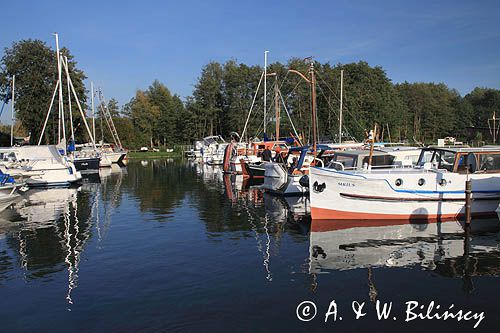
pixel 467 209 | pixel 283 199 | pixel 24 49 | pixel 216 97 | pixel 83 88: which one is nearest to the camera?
pixel 467 209

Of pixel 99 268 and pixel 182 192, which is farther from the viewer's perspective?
pixel 182 192

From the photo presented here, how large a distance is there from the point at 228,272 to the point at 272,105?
56860 millimetres

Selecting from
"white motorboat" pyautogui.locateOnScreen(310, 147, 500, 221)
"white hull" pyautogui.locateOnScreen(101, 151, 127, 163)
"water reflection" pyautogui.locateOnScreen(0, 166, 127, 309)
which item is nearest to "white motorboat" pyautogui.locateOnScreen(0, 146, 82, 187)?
"water reflection" pyautogui.locateOnScreen(0, 166, 127, 309)

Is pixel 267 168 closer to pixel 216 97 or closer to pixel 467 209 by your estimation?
pixel 467 209

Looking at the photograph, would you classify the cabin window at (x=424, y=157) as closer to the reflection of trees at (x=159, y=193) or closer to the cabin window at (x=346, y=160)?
the cabin window at (x=346, y=160)

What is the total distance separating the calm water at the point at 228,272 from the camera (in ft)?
30.2

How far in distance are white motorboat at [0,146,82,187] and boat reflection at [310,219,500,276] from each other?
24092mm

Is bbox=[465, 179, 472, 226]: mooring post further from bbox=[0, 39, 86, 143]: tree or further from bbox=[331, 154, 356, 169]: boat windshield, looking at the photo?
bbox=[0, 39, 86, 143]: tree

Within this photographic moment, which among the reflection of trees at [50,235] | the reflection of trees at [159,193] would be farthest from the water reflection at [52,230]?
the reflection of trees at [159,193]

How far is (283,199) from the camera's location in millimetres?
26094

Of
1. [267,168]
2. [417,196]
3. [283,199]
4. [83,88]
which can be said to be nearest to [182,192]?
[267,168]

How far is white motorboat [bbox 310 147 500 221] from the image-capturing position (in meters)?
17.8

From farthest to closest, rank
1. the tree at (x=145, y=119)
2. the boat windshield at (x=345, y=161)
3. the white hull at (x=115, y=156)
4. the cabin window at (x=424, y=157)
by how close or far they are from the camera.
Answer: the tree at (x=145, y=119) < the white hull at (x=115, y=156) < the cabin window at (x=424, y=157) < the boat windshield at (x=345, y=161)

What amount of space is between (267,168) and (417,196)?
1274 cm
